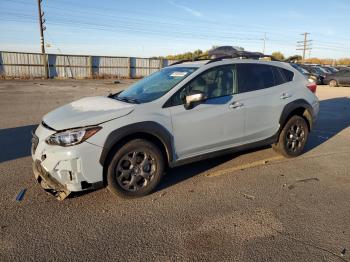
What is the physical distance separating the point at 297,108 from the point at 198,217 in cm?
307

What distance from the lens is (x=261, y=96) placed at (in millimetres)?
5000

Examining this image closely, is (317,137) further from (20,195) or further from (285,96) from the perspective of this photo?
(20,195)

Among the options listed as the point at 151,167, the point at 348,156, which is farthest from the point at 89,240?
the point at 348,156

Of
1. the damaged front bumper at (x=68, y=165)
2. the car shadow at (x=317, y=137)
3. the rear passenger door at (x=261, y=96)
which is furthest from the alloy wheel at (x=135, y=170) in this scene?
the rear passenger door at (x=261, y=96)

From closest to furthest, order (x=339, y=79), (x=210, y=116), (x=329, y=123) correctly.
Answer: (x=210, y=116), (x=329, y=123), (x=339, y=79)

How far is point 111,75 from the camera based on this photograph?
113 feet

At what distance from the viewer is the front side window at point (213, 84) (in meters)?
4.25

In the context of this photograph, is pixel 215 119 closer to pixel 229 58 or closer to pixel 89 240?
pixel 229 58

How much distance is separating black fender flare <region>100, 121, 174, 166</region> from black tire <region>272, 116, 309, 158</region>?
90.2 inches

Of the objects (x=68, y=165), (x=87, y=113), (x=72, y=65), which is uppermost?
(x=72, y=65)

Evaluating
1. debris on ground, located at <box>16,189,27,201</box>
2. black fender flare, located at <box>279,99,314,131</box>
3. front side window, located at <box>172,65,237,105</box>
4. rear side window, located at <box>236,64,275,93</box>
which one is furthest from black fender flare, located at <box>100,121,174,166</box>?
black fender flare, located at <box>279,99,314,131</box>

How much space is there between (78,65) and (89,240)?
31446mm

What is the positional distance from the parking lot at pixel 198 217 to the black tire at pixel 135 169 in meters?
0.15

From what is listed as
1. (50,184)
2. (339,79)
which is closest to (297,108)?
(50,184)
